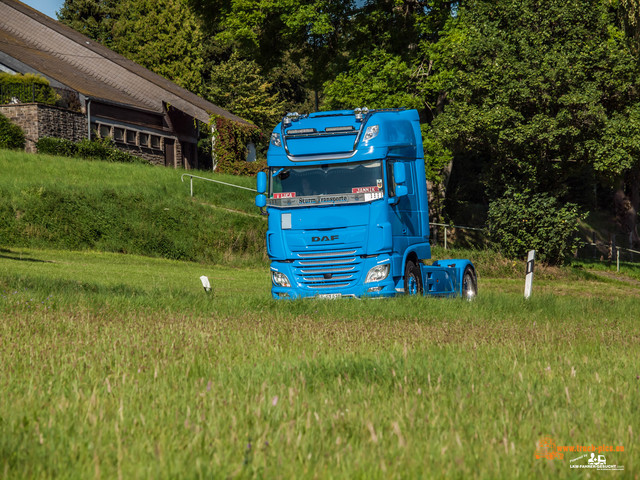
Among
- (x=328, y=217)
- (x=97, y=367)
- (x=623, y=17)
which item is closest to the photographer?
(x=97, y=367)

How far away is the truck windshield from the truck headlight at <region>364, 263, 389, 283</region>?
1336mm

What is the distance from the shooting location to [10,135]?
39.6 m

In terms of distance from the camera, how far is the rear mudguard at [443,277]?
17.8m

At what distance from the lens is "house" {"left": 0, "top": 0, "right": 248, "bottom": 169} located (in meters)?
44.1

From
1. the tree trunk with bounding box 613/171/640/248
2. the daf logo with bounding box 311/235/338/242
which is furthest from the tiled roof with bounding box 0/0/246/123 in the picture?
the daf logo with bounding box 311/235/338/242

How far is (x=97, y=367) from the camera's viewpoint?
674 centimetres

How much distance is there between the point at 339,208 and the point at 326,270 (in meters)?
1.25

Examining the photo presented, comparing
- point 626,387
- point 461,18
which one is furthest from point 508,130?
point 626,387

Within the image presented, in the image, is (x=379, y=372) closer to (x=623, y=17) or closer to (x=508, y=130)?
(x=623, y=17)

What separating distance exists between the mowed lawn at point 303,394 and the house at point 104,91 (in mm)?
34407

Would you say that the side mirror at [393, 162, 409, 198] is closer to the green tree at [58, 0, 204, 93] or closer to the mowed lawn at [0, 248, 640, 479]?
the mowed lawn at [0, 248, 640, 479]

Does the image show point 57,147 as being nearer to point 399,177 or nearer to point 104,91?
point 104,91

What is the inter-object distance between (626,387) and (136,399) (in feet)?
11.8

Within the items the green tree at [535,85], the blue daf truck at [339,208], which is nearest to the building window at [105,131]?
the green tree at [535,85]
